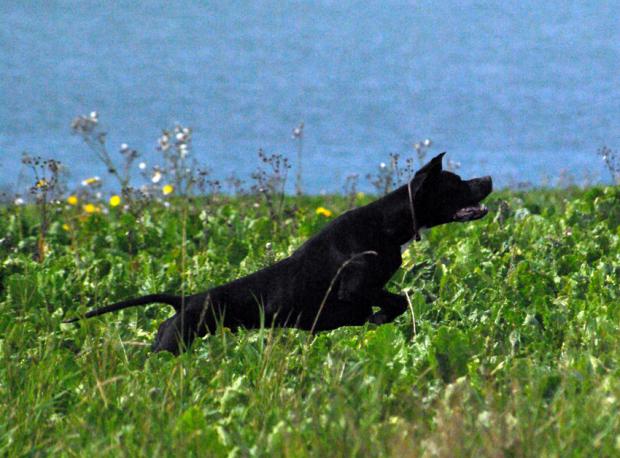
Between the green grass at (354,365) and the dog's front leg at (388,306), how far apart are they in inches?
6.0

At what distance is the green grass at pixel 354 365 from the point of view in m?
3.62

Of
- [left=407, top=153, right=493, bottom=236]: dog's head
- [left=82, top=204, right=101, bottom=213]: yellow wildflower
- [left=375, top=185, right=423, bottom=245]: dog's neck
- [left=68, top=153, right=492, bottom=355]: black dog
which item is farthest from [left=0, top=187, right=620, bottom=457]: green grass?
[left=82, top=204, right=101, bottom=213]: yellow wildflower

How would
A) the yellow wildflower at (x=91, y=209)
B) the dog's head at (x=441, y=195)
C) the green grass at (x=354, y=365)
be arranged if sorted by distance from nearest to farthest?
the green grass at (x=354, y=365)
the dog's head at (x=441, y=195)
the yellow wildflower at (x=91, y=209)

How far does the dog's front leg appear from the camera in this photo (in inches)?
207

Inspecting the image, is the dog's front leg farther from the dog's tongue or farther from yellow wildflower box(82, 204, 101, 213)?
yellow wildflower box(82, 204, 101, 213)

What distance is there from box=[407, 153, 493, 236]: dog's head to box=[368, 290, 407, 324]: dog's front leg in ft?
1.09

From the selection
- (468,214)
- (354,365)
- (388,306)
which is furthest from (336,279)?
(354,365)

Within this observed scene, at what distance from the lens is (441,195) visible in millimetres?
5328

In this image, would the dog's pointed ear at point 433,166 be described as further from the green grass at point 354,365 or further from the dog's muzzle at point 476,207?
the green grass at point 354,365

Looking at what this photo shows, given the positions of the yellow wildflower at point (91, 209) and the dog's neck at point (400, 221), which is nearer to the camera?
the dog's neck at point (400, 221)

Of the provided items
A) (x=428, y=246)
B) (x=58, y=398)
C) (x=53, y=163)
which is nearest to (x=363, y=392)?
(x=58, y=398)

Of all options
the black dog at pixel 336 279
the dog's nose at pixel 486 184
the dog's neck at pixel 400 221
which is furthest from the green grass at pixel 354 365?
the dog's nose at pixel 486 184

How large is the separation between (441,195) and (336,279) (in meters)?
0.69

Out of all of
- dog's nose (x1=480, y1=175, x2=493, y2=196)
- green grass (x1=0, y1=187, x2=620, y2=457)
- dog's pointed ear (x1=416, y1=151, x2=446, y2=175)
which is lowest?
green grass (x1=0, y1=187, x2=620, y2=457)
